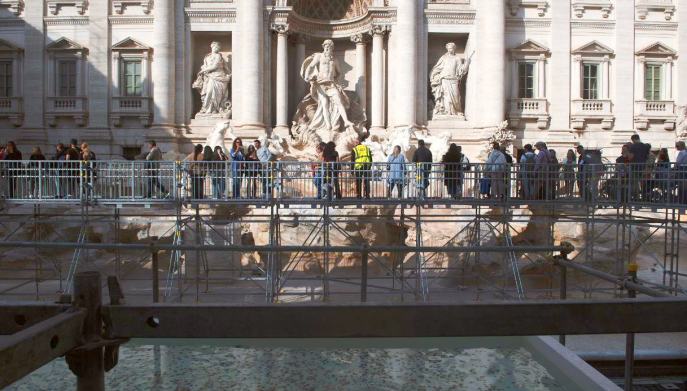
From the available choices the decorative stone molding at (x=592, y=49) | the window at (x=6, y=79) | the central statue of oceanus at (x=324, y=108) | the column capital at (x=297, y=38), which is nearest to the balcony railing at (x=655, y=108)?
the decorative stone molding at (x=592, y=49)

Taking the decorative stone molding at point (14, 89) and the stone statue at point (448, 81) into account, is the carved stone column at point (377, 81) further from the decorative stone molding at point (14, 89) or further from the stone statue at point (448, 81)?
the decorative stone molding at point (14, 89)

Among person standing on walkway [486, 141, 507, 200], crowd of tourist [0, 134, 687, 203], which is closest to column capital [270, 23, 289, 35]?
crowd of tourist [0, 134, 687, 203]

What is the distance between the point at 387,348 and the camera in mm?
4855

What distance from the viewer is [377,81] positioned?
2603cm

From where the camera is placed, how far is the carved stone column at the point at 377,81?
84.8 feet

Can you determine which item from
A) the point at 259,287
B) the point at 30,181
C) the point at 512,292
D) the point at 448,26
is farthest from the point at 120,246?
the point at 448,26

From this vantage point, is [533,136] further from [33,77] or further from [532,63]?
[33,77]

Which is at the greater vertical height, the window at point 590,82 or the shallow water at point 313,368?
the window at point 590,82

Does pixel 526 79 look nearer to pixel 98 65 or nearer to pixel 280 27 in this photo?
pixel 280 27

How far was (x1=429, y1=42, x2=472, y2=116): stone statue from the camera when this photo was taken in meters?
26.2

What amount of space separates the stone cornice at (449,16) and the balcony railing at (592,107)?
19.6ft

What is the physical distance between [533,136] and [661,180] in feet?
49.8

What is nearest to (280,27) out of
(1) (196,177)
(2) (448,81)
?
(2) (448,81)

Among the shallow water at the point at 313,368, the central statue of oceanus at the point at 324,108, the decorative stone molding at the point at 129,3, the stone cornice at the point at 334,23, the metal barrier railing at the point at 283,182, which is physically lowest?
the shallow water at the point at 313,368
